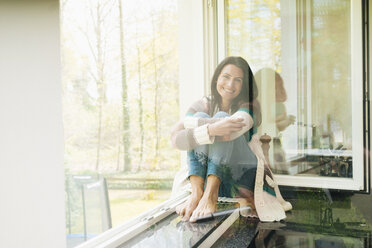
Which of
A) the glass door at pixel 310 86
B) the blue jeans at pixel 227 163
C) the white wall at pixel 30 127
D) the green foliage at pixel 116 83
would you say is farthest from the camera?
the blue jeans at pixel 227 163

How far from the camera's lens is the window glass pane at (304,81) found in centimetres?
113

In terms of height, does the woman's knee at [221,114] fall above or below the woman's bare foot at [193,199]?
above

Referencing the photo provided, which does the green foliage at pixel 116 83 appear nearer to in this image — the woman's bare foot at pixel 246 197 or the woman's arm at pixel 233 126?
the woman's arm at pixel 233 126

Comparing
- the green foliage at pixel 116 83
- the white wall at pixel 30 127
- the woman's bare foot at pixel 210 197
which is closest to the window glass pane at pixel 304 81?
the woman's bare foot at pixel 210 197

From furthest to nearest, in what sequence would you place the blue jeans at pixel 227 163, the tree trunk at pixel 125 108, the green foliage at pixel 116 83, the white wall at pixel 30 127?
the blue jeans at pixel 227 163
the tree trunk at pixel 125 108
the green foliage at pixel 116 83
the white wall at pixel 30 127

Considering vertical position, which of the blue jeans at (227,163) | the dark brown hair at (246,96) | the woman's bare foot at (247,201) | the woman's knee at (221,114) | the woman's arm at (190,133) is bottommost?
the woman's bare foot at (247,201)

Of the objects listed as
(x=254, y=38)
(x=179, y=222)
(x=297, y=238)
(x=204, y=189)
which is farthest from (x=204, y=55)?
(x=297, y=238)

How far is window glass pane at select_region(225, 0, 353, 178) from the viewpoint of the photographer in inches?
44.4

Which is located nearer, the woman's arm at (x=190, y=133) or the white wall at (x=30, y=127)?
the white wall at (x=30, y=127)

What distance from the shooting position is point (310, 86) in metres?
1.16

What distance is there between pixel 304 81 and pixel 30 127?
1.00m

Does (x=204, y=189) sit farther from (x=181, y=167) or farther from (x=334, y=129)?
(x=334, y=129)

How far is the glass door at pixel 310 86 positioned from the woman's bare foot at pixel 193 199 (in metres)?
0.31

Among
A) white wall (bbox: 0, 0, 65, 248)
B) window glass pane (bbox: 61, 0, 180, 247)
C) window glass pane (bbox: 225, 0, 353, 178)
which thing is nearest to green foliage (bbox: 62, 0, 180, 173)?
window glass pane (bbox: 61, 0, 180, 247)
